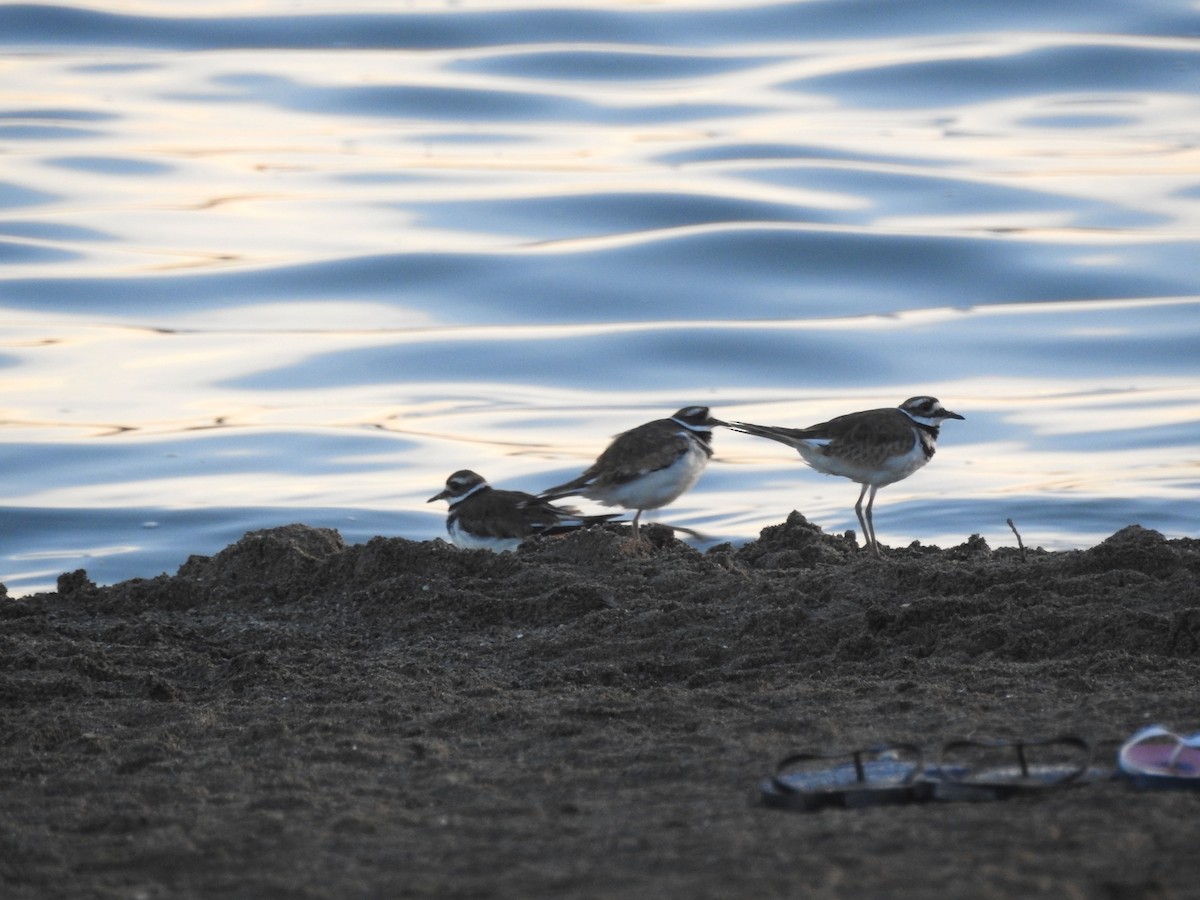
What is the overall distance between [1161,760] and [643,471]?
18.8 feet

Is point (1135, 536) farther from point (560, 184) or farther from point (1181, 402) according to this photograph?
point (560, 184)

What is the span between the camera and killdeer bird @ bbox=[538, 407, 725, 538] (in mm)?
10125

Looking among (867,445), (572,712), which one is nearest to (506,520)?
(867,445)

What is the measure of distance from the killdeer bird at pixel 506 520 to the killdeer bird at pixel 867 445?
119cm

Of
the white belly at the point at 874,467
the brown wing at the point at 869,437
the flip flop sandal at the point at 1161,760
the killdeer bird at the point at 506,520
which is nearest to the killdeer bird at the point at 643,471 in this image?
the killdeer bird at the point at 506,520

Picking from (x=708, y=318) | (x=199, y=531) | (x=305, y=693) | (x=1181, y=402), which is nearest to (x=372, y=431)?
(x=199, y=531)

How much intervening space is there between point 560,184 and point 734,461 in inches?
382

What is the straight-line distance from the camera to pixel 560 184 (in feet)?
77.2

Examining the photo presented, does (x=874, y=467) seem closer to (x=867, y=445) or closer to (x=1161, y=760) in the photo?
(x=867, y=445)

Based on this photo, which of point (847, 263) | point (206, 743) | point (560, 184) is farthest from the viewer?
point (560, 184)

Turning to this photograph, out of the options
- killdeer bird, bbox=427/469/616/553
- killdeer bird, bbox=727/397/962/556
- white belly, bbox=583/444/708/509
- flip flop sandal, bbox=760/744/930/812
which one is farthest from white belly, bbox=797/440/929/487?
→ flip flop sandal, bbox=760/744/930/812

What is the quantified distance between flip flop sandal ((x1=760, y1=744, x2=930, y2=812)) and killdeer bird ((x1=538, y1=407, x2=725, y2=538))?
206 inches

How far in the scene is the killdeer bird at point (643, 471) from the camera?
10.1m

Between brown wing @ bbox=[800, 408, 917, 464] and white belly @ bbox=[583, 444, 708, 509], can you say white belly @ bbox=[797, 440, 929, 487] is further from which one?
white belly @ bbox=[583, 444, 708, 509]
